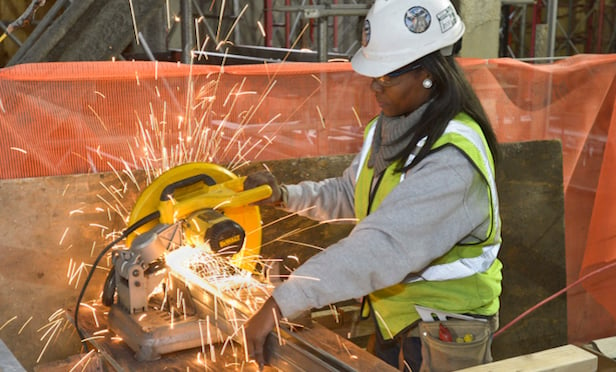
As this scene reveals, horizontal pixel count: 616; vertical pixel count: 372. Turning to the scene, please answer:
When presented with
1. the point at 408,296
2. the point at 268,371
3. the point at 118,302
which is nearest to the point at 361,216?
the point at 408,296

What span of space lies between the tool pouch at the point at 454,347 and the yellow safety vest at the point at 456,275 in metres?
0.10

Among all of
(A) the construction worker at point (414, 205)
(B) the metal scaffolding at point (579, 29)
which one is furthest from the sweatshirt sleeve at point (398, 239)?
(B) the metal scaffolding at point (579, 29)

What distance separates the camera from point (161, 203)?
2.67 m

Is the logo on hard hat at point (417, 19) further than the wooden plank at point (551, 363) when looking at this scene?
Yes

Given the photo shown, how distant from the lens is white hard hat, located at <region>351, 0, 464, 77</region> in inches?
94.3

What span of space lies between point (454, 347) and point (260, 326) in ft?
2.08

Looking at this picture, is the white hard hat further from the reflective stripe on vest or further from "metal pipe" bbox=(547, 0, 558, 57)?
"metal pipe" bbox=(547, 0, 558, 57)

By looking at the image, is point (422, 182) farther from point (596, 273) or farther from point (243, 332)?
point (596, 273)

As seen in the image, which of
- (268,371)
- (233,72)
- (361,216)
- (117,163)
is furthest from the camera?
(233,72)

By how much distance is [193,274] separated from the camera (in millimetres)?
2703

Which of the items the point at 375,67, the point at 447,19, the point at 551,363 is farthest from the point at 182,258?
the point at 551,363

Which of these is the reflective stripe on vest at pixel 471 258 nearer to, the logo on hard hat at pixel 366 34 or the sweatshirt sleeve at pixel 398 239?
the sweatshirt sleeve at pixel 398 239

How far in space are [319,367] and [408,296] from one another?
1.72ft

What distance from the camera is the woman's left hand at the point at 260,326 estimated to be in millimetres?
2137
